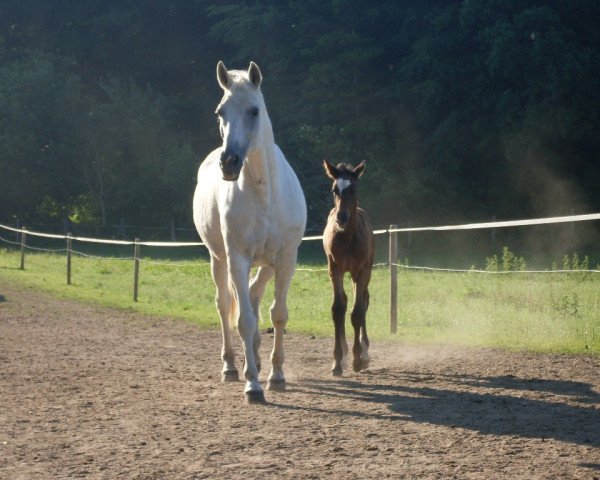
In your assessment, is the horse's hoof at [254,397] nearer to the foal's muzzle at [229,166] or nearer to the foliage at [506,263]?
the foal's muzzle at [229,166]

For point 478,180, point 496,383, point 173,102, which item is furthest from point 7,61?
point 496,383

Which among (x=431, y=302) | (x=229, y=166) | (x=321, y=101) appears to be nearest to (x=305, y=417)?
(x=229, y=166)

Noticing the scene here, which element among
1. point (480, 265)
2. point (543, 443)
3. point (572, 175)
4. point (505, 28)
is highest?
point (505, 28)

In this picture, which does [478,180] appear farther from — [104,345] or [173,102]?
[104,345]

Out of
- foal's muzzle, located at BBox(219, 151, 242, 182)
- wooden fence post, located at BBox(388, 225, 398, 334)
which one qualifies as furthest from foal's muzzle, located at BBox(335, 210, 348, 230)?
wooden fence post, located at BBox(388, 225, 398, 334)

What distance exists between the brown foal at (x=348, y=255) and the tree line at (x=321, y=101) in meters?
24.6

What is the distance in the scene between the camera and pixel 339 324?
28.7 feet

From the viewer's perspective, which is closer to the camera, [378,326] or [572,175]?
[378,326]

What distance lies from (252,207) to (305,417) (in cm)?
185

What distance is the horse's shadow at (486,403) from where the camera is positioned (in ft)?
19.0

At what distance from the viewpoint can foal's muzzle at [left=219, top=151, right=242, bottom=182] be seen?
6684mm

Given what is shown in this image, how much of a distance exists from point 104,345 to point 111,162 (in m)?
34.3

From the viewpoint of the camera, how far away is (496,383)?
25.1ft

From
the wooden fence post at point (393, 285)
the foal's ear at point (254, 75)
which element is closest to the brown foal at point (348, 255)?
the foal's ear at point (254, 75)
